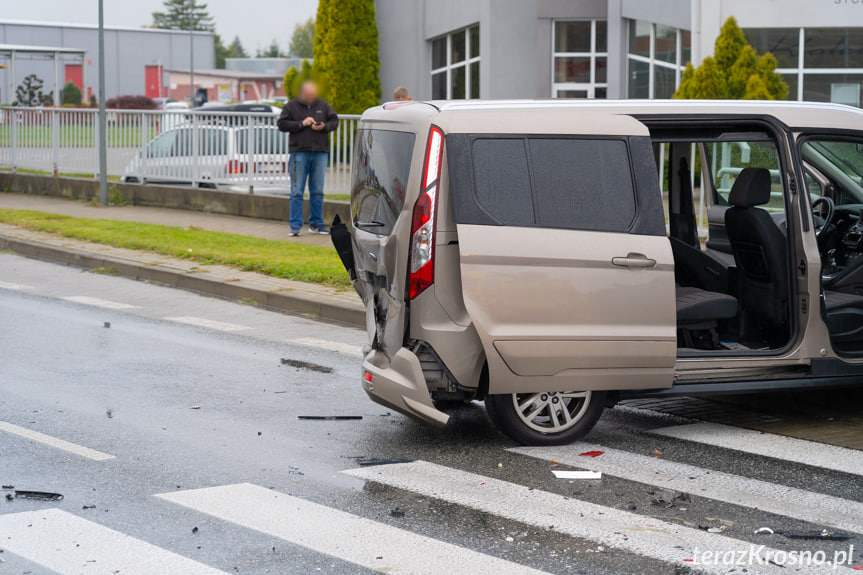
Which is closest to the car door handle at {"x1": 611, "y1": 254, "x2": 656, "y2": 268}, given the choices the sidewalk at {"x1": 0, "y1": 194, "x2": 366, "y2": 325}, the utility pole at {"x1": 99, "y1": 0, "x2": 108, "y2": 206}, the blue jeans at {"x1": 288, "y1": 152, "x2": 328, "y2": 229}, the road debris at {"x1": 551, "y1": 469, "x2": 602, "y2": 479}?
the road debris at {"x1": 551, "y1": 469, "x2": 602, "y2": 479}

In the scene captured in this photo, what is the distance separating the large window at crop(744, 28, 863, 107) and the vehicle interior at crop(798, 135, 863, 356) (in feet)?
46.2

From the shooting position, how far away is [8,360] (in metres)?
8.77

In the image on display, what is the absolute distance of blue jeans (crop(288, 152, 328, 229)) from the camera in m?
16.2

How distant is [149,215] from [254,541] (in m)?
14.8

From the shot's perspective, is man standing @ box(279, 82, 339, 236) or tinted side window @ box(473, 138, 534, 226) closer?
tinted side window @ box(473, 138, 534, 226)

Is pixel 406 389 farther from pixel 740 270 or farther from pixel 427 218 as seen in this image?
pixel 740 270

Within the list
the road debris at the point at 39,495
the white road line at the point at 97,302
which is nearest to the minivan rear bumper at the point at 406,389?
the road debris at the point at 39,495

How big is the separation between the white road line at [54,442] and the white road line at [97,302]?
474 centimetres

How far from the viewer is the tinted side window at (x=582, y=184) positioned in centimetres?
622

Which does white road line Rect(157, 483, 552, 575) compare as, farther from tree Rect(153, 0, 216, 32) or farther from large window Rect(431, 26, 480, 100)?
tree Rect(153, 0, 216, 32)

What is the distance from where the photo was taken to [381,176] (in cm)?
661

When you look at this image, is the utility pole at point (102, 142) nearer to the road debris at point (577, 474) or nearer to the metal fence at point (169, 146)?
the metal fence at point (169, 146)

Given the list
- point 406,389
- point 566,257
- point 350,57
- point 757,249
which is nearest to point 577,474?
point 406,389

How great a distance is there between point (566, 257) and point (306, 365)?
3.24 meters
